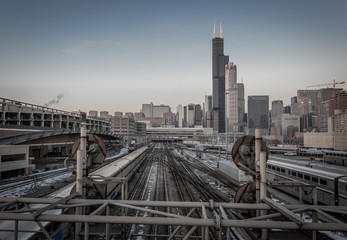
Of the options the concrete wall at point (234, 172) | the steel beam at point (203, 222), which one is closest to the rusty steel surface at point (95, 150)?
the steel beam at point (203, 222)

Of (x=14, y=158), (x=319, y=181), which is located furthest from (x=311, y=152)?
(x=14, y=158)

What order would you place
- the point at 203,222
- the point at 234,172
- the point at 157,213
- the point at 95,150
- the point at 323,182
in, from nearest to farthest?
1. the point at 203,222
2. the point at 157,213
3. the point at 95,150
4. the point at 323,182
5. the point at 234,172

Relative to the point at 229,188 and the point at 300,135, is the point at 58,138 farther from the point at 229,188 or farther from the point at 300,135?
the point at 300,135

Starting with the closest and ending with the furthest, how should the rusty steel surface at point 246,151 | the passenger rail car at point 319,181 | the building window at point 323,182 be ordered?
the rusty steel surface at point 246,151, the passenger rail car at point 319,181, the building window at point 323,182

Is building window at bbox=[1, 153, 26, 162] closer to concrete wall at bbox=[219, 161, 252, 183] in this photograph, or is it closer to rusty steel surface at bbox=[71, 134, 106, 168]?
rusty steel surface at bbox=[71, 134, 106, 168]

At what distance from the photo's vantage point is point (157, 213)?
18.1ft

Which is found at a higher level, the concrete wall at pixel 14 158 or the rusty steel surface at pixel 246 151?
the rusty steel surface at pixel 246 151

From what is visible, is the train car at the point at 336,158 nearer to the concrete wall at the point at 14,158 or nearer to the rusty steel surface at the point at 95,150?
the rusty steel surface at the point at 95,150

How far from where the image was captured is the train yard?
433 centimetres

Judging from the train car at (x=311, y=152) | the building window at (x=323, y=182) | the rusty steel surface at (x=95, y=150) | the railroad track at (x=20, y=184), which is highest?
the rusty steel surface at (x=95, y=150)

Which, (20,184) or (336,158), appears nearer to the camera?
(20,184)

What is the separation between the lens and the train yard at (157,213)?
14.2ft

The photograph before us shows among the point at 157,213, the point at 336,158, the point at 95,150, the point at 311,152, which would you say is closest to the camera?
the point at 157,213

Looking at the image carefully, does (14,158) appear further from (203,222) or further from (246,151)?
(203,222)
